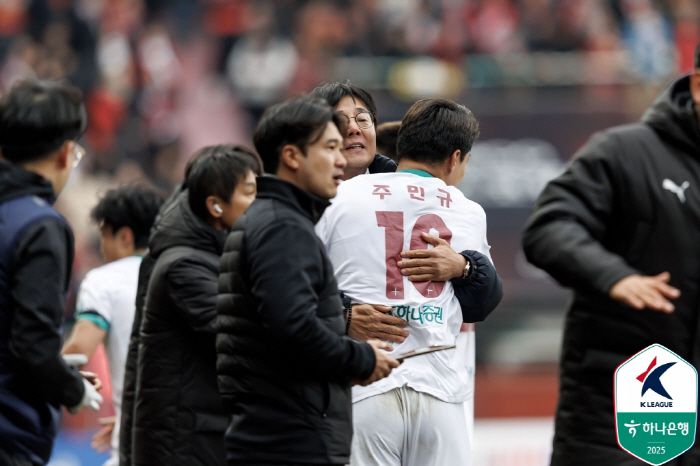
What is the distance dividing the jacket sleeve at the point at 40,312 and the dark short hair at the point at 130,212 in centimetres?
235

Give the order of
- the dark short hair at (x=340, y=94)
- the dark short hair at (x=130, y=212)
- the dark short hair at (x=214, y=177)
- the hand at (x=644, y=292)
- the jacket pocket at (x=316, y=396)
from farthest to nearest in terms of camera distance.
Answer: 1. the dark short hair at (x=130, y=212)
2. the dark short hair at (x=340, y=94)
3. the dark short hair at (x=214, y=177)
4. the jacket pocket at (x=316, y=396)
5. the hand at (x=644, y=292)

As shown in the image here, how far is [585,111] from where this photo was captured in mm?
14266

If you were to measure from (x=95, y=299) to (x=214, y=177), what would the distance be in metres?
1.33

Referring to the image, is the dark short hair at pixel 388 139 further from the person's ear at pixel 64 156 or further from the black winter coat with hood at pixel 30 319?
the black winter coat with hood at pixel 30 319

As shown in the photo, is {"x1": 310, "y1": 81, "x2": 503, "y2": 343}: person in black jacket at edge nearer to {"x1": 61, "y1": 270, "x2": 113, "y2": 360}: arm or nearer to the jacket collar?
the jacket collar

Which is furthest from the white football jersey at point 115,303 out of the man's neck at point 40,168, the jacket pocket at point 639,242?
the jacket pocket at point 639,242

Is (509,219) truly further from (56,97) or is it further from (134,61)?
(56,97)

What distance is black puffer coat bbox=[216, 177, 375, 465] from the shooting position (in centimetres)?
327

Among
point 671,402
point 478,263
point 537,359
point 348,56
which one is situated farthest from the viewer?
point 348,56

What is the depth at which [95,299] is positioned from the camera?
211 inches

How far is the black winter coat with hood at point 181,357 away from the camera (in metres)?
4.14

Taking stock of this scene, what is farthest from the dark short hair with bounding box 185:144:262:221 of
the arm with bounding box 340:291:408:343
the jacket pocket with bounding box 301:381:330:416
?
the jacket pocket with bounding box 301:381:330:416

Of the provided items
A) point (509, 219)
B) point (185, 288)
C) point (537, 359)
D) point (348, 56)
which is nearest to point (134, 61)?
point (348, 56)

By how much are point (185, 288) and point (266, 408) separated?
0.98m
